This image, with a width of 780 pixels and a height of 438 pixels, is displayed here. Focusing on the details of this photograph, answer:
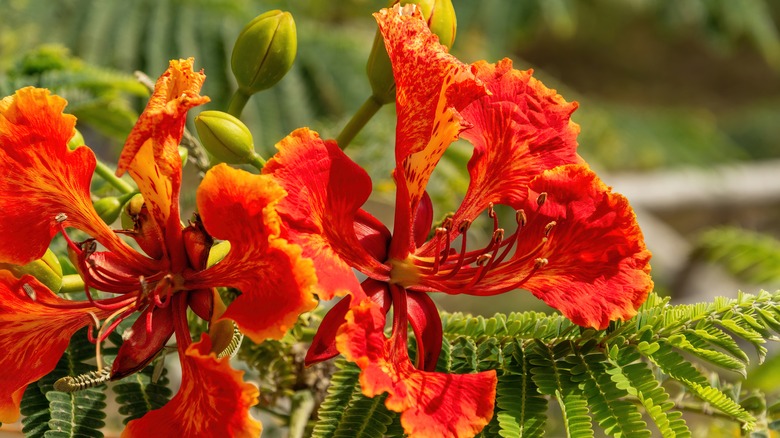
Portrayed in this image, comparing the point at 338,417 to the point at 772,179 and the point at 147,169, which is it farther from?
the point at 772,179

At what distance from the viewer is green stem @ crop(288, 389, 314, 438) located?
3.46ft

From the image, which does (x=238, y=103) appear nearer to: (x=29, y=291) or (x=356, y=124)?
(x=356, y=124)

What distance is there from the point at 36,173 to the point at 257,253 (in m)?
0.24

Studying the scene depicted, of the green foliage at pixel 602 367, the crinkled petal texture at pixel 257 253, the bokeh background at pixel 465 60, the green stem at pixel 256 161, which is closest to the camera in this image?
the crinkled petal texture at pixel 257 253

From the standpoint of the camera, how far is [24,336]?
86cm

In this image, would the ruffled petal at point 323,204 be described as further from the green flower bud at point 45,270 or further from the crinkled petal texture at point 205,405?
the green flower bud at point 45,270

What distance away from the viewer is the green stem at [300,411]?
1.06 metres

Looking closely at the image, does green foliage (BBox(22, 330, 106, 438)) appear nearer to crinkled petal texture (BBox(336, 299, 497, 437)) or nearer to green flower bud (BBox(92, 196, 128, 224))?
green flower bud (BBox(92, 196, 128, 224))

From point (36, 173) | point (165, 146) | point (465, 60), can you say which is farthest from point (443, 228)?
point (465, 60)

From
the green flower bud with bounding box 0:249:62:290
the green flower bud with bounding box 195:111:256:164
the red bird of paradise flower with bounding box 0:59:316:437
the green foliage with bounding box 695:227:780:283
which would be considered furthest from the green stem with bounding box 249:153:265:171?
the green foliage with bounding box 695:227:780:283

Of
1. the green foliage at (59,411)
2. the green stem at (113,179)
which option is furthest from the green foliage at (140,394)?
the green stem at (113,179)

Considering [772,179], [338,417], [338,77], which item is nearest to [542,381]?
[338,417]

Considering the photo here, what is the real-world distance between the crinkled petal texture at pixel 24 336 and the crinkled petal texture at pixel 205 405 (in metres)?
0.12

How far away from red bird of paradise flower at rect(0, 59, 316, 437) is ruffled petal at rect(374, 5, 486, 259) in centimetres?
18
